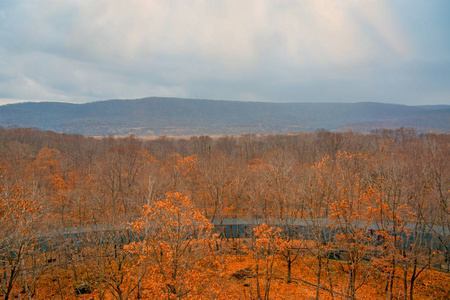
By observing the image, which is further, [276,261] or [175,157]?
[175,157]

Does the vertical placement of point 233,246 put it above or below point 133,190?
below

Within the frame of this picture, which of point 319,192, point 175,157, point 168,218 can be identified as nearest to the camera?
point 168,218

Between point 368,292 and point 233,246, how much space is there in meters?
14.3

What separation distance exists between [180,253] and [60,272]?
1983cm

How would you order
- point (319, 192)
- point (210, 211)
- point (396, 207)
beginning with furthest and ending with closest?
point (210, 211)
point (319, 192)
point (396, 207)

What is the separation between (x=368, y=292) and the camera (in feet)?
66.3

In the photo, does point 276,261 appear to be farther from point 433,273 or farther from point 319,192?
point 433,273

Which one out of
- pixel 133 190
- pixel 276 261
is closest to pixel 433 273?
pixel 276 261

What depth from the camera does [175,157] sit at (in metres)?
52.6

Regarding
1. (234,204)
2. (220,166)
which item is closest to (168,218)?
(220,166)

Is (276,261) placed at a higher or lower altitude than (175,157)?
lower

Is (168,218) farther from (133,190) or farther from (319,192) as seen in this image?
(133,190)

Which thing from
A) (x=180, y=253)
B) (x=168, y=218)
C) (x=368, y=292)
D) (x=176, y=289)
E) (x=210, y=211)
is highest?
(x=168, y=218)

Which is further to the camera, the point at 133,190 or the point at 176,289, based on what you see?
the point at 133,190
